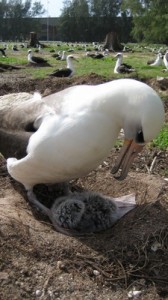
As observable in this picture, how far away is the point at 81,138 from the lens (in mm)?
4117

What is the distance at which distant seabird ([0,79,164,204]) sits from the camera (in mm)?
3930

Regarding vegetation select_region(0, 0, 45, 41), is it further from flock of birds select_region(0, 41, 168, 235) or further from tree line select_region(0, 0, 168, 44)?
flock of birds select_region(0, 41, 168, 235)

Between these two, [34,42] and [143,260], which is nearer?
[143,260]

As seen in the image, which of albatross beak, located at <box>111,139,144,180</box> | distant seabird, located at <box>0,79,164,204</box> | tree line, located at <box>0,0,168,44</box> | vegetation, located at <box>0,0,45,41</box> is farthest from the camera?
vegetation, located at <box>0,0,45,41</box>

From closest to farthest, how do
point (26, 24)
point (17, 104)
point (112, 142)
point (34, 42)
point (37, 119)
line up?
point (112, 142) → point (37, 119) → point (17, 104) → point (34, 42) → point (26, 24)

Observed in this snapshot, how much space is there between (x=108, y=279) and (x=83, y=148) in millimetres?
1071

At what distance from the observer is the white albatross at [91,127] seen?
3.92 metres

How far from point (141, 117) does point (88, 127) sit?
0.47 m

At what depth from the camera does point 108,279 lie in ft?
12.1

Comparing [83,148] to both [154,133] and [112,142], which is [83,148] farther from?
[154,133]

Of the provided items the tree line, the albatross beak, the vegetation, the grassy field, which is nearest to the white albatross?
the albatross beak

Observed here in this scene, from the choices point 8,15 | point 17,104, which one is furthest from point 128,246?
point 8,15

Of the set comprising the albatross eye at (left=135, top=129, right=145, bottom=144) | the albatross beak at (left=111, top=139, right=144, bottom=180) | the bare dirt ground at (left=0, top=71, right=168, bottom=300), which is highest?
the albatross eye at (left=135, top=129, right=145, bottom=144)

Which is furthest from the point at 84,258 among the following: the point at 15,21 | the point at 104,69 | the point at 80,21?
the point at 15,21
